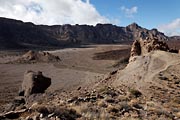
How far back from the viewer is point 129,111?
15.5 meters

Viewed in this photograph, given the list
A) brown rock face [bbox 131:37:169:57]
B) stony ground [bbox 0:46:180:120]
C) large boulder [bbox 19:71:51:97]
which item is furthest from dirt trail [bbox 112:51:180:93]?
large boulder [bbox 19:71:51:97]

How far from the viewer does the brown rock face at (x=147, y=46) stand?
37094 mm

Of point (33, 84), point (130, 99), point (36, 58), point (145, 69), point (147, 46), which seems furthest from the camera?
point (36, 58)

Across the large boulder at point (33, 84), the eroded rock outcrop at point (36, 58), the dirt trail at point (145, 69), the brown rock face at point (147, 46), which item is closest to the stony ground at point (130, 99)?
the dirt trail at point (145, 69)

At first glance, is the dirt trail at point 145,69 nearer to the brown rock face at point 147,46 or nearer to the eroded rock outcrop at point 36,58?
the brown rock face at point 147,46

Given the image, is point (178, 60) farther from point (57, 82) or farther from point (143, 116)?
point (57, 82)

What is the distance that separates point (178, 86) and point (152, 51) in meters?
10.3

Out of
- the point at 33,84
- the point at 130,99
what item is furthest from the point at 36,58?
the point at 130,99

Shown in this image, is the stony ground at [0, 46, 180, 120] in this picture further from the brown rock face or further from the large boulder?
the brown rock face

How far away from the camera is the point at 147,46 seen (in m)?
37.5

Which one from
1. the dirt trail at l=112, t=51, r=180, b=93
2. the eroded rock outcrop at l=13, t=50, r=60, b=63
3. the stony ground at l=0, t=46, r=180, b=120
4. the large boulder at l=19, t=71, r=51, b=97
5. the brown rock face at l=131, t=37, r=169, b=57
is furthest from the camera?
the eroded rock outcrop at l=13, t=50, r=60, b=63

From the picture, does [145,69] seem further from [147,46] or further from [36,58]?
[36,58]

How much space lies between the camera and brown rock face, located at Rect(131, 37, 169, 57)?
3709cm

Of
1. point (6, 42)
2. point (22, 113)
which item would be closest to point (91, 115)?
point (22, 113)
